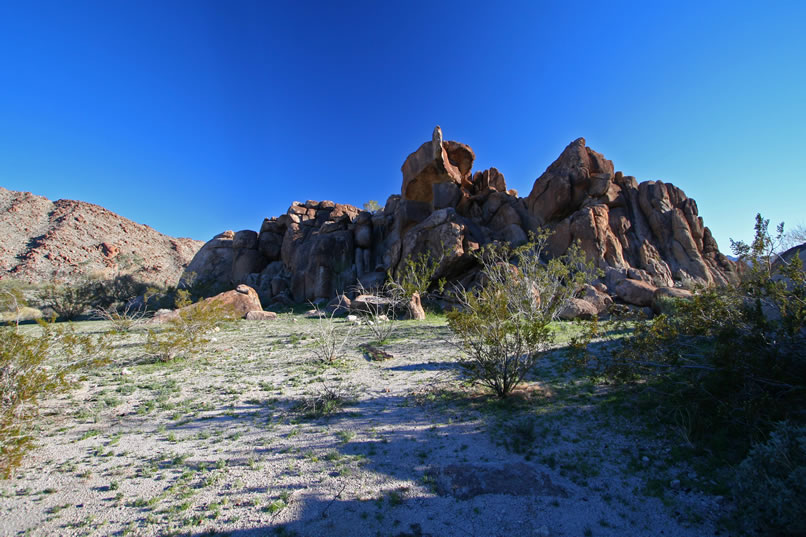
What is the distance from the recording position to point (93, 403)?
616 cm

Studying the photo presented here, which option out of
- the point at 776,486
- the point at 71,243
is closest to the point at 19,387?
the point at 776,486

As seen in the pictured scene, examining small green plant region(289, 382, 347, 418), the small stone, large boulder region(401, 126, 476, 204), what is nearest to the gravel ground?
small green plant region(289, 382, 347, 418)

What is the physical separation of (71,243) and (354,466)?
69160 millimetres

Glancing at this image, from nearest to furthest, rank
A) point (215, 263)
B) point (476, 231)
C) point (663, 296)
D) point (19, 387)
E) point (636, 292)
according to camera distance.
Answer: point (19, 387) → point (663, 296) → point (636, 292) → point (476, 231) → point (215, 263)

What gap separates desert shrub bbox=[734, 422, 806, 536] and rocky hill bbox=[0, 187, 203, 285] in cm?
4979

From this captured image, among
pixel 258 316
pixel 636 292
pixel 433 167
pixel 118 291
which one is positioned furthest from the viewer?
pixel 433 167

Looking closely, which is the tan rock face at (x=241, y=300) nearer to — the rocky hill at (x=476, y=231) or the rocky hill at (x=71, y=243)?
the rocky hill at (x=476, y=231)

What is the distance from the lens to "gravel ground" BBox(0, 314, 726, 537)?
3.04 meters

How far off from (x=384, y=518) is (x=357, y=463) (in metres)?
0.98

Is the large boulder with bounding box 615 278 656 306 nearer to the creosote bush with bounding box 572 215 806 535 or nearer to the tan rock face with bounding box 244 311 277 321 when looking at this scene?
the creosote bush with bounding box 572 215 806 535

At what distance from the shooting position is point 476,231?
1087 inches

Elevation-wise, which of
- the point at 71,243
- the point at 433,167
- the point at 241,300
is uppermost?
the point at 71,243

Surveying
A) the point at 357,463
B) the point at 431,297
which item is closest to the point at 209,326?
the point at 357,463

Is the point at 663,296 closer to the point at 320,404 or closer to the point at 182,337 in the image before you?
the point at 320,404
